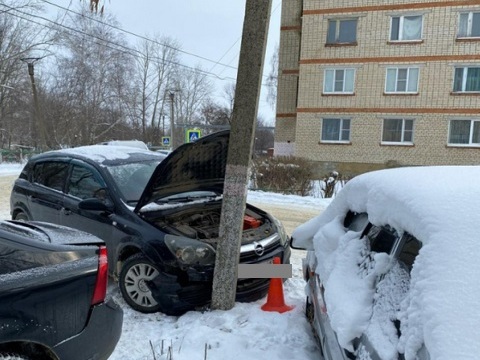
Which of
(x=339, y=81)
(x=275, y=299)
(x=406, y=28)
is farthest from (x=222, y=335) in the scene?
(x=406, y=28)

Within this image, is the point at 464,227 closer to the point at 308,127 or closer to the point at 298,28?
the point at 308,127

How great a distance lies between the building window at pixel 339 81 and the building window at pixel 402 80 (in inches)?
78.4

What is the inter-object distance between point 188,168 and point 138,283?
4.17 ft

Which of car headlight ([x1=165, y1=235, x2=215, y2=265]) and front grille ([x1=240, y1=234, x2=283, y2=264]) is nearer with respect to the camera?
car headlight ([x1=165, y1=235, x2=215, y2=265])

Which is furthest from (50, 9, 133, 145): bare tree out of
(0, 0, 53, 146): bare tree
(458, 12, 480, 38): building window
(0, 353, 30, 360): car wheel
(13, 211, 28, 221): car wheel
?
(0, 353, 30, 360): car wheel

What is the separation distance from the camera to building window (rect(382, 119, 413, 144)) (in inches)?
842

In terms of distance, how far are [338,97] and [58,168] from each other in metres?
19.5

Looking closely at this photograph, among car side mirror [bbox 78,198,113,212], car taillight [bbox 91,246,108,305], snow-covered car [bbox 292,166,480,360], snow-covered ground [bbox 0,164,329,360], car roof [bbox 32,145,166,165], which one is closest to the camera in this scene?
snow-covered car [bbox 292,166,480,360]

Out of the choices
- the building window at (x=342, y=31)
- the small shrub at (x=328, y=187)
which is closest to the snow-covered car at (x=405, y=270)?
the small shrub at (x=328, y=187)

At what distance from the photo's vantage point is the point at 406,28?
21.3 meters

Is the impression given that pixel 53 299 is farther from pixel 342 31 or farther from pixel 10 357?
pixel 342 31

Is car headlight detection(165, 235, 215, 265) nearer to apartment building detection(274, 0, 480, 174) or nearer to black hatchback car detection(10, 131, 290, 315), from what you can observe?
black hatchback car detection(10, 131, 290, 315)

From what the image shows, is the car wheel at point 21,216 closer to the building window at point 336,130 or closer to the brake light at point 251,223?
the brake light at point 251,223

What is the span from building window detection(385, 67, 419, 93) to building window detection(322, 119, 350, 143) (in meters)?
2.97
